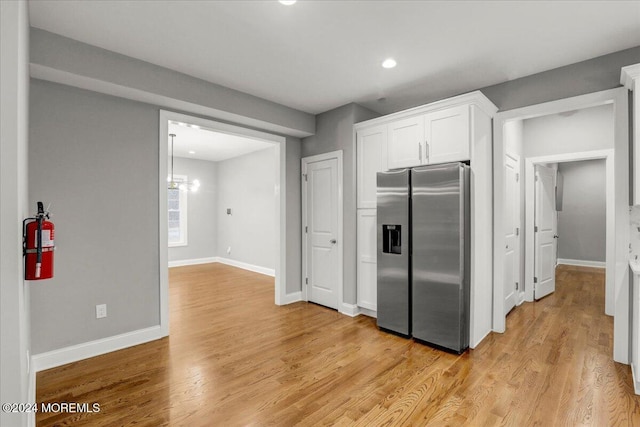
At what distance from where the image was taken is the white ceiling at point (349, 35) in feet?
7.08

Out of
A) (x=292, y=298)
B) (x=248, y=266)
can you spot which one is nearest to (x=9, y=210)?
(x=292, y=298)

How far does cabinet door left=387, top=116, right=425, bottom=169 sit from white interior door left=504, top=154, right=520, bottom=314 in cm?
133

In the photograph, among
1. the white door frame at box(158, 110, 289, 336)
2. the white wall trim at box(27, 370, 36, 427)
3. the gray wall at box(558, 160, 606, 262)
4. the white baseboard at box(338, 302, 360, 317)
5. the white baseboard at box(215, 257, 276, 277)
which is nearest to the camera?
the white wall trim at box(27, 370, 36, 427)

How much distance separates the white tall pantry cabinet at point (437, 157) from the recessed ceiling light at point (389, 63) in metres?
0.55

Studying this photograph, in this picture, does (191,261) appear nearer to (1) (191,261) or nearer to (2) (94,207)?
(1) (191,261)

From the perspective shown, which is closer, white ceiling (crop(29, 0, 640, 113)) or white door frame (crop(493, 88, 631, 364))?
white ceiling (crop(29, 0, 640, 113))

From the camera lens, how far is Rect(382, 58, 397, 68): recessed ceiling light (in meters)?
2.90

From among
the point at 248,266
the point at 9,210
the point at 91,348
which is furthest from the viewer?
the point at 248,266

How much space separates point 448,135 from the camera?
3.10 metres

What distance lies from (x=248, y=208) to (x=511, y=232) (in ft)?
17.0

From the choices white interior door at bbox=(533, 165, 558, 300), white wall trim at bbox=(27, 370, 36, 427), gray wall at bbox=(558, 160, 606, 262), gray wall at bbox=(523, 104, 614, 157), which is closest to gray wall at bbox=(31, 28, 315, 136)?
white wall trim at bbox=(27, 370, 36, 427)

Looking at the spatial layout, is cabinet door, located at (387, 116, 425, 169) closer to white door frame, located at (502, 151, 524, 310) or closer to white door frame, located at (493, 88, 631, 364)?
white door frame, located at (493, 88, 631, 364)

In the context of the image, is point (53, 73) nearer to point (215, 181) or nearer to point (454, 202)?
point (454, 202)

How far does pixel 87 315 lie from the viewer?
2.82m
